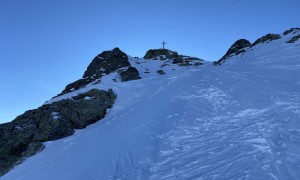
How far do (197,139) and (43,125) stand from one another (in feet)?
38.5

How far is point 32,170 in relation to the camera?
14.1 m

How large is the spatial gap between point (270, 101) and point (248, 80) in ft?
19.4

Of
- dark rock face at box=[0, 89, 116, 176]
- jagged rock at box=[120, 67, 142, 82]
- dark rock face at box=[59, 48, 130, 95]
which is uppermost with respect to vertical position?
dark rock face at box=[59, 48, 130, 95]

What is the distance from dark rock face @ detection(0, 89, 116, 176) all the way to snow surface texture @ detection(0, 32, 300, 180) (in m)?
1.07

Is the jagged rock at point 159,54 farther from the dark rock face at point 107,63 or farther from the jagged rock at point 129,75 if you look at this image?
the jagged rock at point 129,75

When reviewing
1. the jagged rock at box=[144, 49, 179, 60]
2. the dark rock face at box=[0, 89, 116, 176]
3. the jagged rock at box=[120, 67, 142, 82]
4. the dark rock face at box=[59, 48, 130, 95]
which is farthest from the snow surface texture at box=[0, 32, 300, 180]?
the jagged rock at box=[144, 49, 179, 60]

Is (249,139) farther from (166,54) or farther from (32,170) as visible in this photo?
(166,54)

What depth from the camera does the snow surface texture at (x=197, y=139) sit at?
9133mm

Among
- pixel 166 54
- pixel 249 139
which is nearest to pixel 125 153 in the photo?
pixel 249 139

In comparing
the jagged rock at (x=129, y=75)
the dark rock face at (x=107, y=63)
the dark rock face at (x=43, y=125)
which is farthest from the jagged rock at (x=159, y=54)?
the dark rock face at (x=43, y=125)

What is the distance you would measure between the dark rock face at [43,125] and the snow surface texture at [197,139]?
1.07m

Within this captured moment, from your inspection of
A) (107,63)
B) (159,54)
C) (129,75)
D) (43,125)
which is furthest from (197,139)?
(159,54)

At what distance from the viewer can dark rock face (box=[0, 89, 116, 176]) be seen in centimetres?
1800

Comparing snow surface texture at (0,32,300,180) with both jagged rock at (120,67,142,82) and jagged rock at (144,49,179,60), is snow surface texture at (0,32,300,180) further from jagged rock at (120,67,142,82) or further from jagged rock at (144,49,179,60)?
jagged rock at (144,49,179,60)
